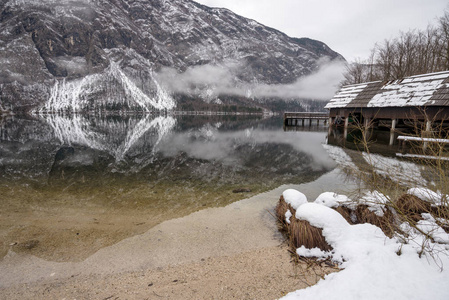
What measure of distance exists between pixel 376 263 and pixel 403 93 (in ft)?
→ 89.0

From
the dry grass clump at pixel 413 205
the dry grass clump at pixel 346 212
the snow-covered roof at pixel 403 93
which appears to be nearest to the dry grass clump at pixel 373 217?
the dry grass clump at pixel 346 212

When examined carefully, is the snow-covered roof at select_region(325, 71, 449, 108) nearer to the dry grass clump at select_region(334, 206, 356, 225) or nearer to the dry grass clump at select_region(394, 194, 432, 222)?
the dry grass clump at select_region(394, 194, 432, 222)

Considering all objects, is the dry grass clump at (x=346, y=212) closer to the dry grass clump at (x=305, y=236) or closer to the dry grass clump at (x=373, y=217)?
the dry grass clump at (x=373, y=217)

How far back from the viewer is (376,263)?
415 cm

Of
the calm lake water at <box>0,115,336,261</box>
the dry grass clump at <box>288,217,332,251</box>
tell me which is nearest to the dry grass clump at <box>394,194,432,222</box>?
the dry grass clump at <box>288,217,332,251</box>

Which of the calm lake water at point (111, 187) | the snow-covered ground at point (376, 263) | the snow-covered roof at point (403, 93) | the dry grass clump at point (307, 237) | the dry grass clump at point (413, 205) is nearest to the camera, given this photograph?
the snow-covered ground at point (376, 263)

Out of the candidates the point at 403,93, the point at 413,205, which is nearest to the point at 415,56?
the point at 403,93

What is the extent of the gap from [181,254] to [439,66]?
132 ft

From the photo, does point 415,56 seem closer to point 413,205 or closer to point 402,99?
point 402,99

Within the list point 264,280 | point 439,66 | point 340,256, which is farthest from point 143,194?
point 439,66

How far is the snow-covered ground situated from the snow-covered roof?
19466mm

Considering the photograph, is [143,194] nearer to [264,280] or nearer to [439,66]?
[264,280]

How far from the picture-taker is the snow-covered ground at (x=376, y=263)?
3.51 metres

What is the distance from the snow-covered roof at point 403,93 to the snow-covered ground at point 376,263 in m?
19.5
